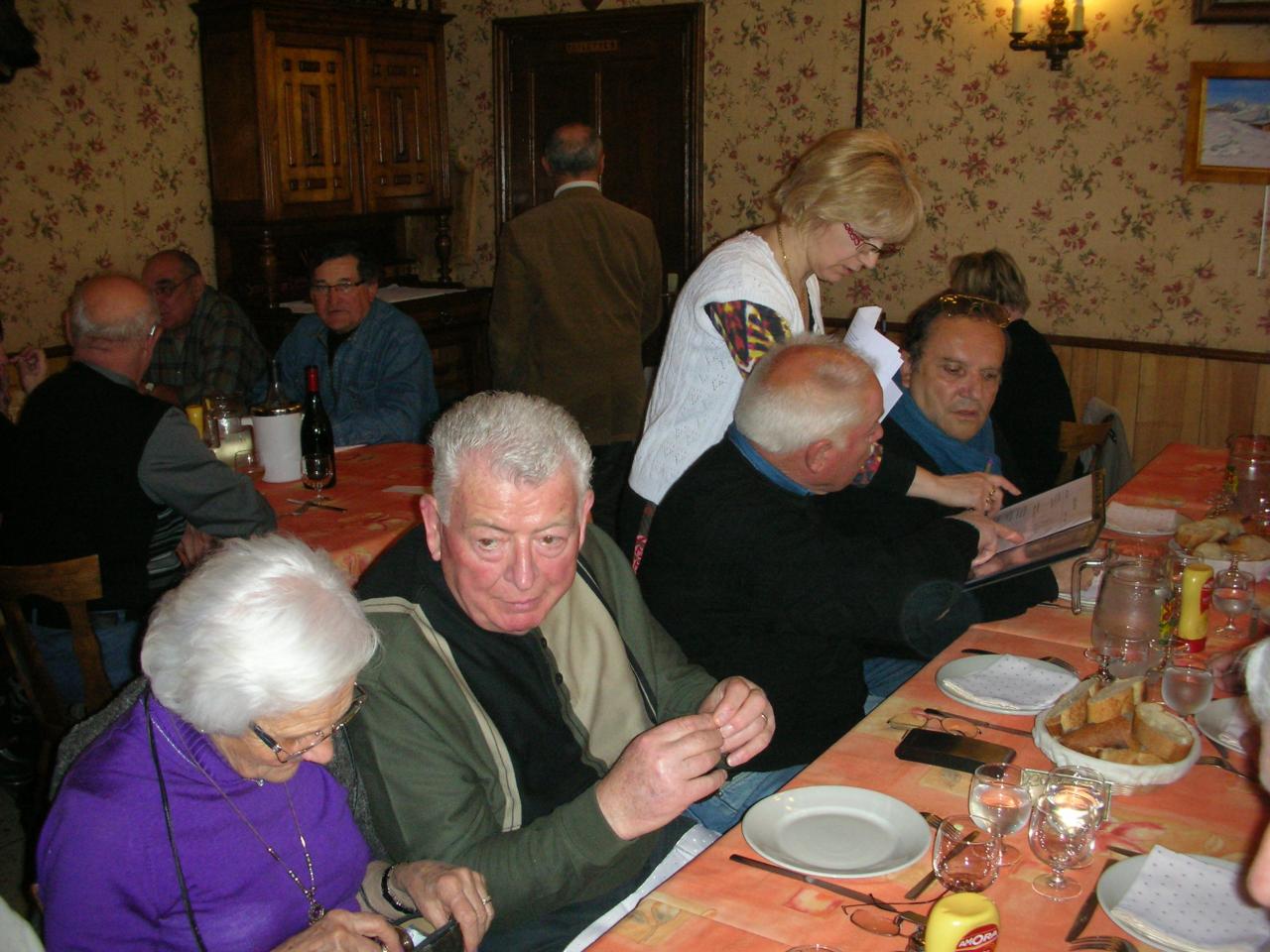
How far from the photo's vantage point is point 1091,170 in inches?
189

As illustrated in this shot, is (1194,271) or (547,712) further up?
(1194,271)

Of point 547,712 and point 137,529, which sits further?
point 137,529

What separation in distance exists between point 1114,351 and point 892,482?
2917 mm

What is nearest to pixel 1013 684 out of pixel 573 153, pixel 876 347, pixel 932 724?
pixel 932 724

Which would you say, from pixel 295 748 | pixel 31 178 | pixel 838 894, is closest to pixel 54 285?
pixel 31 178

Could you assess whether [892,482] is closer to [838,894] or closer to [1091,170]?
[838,894]

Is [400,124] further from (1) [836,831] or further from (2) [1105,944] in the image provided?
(2) [1105,944]

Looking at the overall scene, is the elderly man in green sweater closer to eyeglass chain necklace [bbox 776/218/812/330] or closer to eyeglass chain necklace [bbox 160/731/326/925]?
eyeglass chain necklace [bbox 160/731/326/925]

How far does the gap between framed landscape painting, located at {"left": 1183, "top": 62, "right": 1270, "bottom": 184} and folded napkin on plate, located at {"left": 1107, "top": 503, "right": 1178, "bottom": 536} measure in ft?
7.55

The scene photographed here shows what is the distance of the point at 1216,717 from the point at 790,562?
701 millimetres

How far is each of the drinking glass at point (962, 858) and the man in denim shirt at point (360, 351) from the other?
8.92ft

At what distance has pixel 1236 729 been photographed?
171 centimetres

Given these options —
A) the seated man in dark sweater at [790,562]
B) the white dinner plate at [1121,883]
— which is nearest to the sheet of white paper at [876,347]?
the seated man in dark sweater at [790,562]

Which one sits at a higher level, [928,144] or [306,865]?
[928,144]
